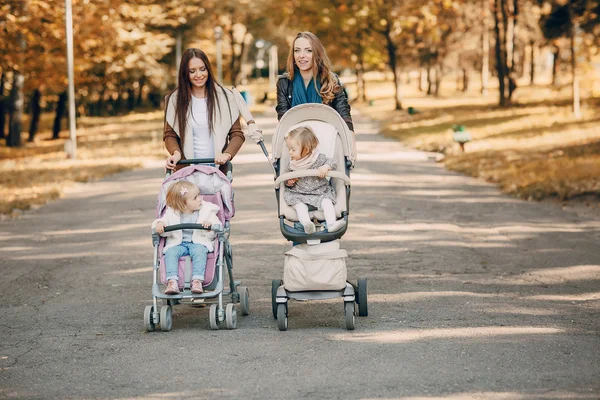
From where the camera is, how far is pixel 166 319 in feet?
22.1

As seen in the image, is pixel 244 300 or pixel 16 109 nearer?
pixel 244 300

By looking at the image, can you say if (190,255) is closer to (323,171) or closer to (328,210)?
(328,210)

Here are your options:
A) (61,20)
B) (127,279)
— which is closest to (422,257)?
(127,279)

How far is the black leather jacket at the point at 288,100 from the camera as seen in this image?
7.50 meters

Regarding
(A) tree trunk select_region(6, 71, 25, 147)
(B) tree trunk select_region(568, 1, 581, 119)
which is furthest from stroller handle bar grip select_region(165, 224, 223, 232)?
(B) tree trunk select_region(568, 1, 581, 119)

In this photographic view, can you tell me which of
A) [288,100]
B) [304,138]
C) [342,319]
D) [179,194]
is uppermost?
[288,100]

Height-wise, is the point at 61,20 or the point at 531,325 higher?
the point at 61,20

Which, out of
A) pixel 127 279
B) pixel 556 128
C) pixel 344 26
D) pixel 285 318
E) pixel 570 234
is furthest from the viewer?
pixel 344 26

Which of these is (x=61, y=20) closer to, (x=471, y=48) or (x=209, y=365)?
(x=209, y=365)

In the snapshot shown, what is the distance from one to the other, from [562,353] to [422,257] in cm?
385

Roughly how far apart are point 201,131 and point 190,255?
1215 mm

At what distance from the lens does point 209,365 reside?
577 centimetres

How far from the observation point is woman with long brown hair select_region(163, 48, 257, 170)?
7438mm

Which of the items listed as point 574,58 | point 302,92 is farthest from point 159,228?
point 574,58
